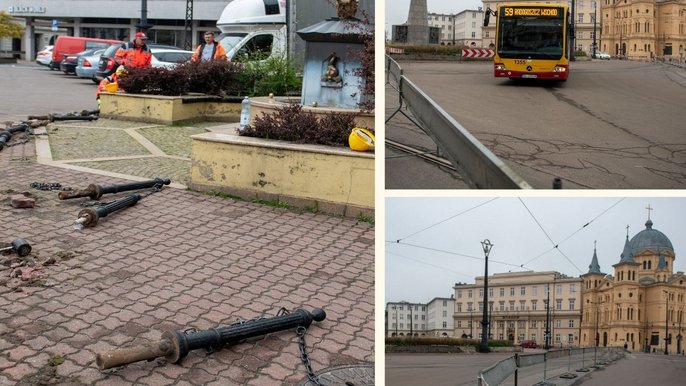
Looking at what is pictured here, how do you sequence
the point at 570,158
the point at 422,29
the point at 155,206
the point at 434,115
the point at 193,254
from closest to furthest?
the point at 434,115 → the point at 422,29 → the point at 570,158 → the point at 193,254 → the point at 155,206

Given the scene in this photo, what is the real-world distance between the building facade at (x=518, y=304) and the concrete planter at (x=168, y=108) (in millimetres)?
13630

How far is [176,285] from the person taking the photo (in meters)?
6.06

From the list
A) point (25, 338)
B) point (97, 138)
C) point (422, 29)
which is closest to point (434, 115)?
point (422, 29)

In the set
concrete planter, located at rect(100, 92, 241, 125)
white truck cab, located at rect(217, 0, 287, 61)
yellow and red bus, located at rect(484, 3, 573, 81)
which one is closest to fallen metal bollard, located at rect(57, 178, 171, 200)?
concrete planter, located at rect(100, 92, 241, 125)

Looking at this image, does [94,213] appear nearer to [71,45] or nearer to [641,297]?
[641,297]

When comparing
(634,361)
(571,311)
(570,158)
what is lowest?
(634,361)

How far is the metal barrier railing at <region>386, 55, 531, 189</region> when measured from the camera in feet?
6.15

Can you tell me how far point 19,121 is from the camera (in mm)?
14820

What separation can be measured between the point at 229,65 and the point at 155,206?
8576 mm

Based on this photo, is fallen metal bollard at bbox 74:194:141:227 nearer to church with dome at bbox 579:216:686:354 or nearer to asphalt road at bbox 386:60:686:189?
asphalt road at bbox 386:60:686:189

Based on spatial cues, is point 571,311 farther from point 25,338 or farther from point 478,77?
point 478,77

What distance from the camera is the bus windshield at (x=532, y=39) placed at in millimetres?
14516

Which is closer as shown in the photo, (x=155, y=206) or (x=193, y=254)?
(x=193, y=254)

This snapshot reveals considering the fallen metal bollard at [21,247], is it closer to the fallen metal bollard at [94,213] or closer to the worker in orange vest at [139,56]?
the fallen metal bollard at [94,213]
